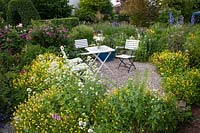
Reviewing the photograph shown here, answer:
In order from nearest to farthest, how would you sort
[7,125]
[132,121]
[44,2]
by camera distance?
[132,121]
[7,125]
[44,2]

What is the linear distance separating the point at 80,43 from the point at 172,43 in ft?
9.52

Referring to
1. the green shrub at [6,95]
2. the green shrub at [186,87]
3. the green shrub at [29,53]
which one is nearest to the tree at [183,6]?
the green shrub at [29,53]

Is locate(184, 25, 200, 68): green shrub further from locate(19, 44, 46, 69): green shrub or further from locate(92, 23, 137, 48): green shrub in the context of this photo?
locate(19, 44, 46, 69): green shrub

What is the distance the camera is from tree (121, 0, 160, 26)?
15.2 meters

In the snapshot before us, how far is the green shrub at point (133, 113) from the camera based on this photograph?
165 inches

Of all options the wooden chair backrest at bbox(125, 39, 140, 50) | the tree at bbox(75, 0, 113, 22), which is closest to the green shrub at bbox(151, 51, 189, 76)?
the wooden chair backrest at bbox(125, 39, 140, 50)

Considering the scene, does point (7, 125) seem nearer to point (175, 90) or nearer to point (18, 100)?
point (18, 100)

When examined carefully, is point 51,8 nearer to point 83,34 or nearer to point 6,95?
point 83,34

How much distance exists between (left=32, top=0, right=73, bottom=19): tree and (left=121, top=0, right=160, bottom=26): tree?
422 cm

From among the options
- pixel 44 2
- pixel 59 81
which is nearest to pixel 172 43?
pixel 59 81

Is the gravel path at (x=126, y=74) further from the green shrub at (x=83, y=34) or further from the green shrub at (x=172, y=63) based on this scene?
the green shrub at (x=83, y=34)

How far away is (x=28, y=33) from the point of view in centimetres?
900

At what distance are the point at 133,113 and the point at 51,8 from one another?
14.1 m

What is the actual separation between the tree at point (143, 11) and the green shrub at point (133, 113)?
1115cm
